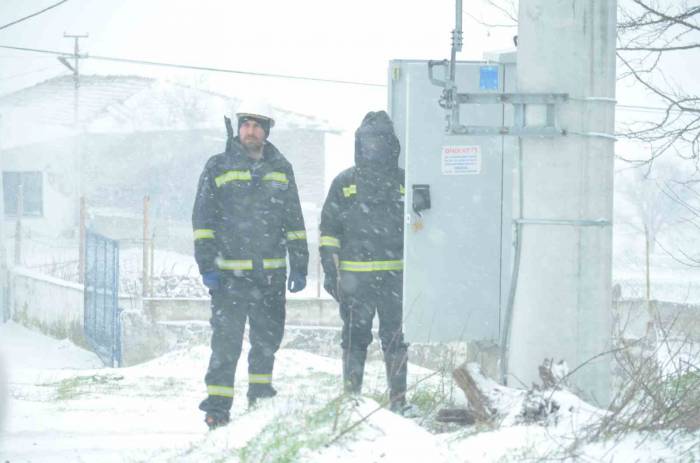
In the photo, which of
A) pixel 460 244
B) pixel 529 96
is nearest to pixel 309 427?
pixel 529 96

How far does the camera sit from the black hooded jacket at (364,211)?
607 cm

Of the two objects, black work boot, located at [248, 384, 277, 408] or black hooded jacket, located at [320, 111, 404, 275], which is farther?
black hooded jacket, located at [320, 111, 404, 275]

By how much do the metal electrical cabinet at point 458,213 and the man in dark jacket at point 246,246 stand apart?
124 centimetres

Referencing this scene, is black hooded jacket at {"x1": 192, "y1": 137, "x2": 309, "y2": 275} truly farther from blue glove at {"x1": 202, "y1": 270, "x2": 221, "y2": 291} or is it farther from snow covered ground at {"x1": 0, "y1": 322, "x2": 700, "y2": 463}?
snow covered ground at {"x1": 0, "y1": 322, "x2": 700, "y2": 463}

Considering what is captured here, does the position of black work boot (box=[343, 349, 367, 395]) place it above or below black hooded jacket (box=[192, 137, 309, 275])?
below

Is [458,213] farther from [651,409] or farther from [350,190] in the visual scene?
[651,409]

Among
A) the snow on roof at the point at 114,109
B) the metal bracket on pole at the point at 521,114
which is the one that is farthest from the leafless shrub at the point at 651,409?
the snow on roof at the point at 114,109

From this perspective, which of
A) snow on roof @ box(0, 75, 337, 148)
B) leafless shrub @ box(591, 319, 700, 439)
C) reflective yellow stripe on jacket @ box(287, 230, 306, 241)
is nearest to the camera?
leafless shrub @ box(591, 319, 700, 439)

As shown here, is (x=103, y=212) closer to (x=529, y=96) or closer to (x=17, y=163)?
(x=17, y=163)

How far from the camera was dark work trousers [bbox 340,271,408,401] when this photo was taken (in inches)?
236

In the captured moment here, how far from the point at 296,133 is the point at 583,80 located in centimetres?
3561

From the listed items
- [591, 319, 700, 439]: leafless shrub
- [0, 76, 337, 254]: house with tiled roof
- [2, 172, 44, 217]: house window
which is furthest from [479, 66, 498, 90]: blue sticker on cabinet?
[2, 172, 44, 217]: house window

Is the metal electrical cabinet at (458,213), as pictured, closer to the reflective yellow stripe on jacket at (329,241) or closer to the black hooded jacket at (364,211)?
the black hooded jacket at (364,211)

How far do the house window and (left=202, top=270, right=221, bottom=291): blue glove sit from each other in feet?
101
